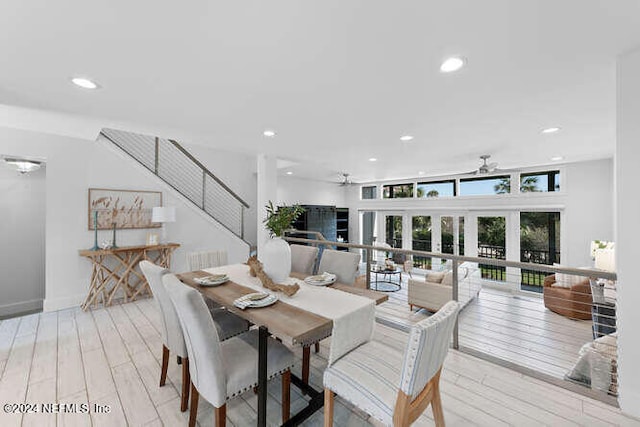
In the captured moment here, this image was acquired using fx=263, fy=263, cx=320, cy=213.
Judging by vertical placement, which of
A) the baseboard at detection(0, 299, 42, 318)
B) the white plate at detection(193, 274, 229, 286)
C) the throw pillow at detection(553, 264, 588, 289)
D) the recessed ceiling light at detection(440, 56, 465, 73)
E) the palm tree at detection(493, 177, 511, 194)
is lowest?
the baseboard at detection(0, 299, 42, 318)

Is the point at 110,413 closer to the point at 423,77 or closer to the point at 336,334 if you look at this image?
the point at 336,334

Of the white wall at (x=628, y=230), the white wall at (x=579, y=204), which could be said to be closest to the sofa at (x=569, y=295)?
the white wall at (x=579, y=204)

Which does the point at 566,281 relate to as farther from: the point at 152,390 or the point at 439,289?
the point at 152,390

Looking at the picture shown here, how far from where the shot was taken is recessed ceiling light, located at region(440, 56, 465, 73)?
1711 mm

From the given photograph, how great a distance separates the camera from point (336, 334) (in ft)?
4.84

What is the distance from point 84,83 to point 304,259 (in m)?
2.46

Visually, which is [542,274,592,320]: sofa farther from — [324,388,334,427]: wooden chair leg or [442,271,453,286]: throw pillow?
[324,388,334,427]: wooden chair leg

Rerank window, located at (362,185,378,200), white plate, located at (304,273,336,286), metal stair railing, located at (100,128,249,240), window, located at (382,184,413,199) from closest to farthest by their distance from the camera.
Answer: white plate, located at (304,273,336,286), metal stair railing, located at (100,128,249,240), window, located at (382,184,413,199), window, located at (362,185,378,200)

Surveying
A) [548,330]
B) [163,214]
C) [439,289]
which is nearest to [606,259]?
[548,330]

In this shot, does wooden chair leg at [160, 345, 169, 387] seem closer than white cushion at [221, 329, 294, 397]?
No

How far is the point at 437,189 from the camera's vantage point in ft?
25.0

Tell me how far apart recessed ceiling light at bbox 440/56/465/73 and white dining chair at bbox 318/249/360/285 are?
1663 millimetres

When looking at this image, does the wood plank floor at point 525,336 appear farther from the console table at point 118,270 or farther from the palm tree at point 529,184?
the console table at point 118,270

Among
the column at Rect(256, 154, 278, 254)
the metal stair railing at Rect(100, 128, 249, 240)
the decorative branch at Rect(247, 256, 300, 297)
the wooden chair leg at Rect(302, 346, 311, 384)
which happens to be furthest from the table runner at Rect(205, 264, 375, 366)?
the metal stair railing at Rect(100, 128, 249, 240)
